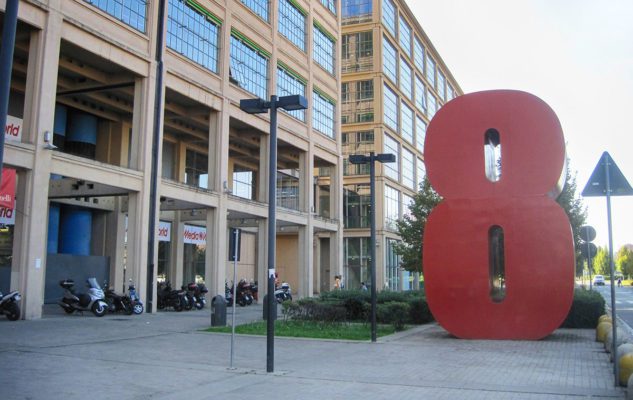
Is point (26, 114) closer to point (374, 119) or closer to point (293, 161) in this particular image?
point (293, 161)

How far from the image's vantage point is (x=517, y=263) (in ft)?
50.5

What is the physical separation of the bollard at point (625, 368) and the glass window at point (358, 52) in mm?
46331

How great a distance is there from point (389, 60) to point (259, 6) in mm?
24404

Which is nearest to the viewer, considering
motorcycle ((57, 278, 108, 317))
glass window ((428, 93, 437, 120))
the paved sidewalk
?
the paved sidewalk

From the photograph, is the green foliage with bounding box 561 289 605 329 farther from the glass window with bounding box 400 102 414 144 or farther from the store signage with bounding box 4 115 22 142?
the glass window with bounding box 400 102 414 144

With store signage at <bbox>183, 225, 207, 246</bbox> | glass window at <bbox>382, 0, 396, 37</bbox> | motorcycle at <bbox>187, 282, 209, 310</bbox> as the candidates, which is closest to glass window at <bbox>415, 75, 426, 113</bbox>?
glass window at <bbox>382, 0, 396, 37</bbox>

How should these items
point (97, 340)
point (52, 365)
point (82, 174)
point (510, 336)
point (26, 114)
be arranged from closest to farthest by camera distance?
1. point (52, 365)
2. point (97, 340)
3. point (510, 336)
4. point (26, 114)
5. point (82, 174)

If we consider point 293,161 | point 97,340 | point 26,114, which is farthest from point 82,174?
point 293,161

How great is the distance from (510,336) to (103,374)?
33.1ft

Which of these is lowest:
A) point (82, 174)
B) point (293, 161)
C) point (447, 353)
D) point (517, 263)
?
point (447, 353)

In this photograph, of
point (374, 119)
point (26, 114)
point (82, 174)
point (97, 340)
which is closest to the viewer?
point (97, 340)

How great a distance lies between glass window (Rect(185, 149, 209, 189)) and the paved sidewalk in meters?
20.7

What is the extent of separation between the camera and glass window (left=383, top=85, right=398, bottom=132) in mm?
53656

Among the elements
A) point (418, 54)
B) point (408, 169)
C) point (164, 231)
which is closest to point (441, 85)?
point (418, 54)
